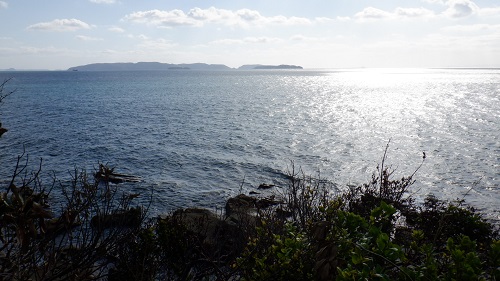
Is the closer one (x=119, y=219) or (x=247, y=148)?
(x=119, y=219)

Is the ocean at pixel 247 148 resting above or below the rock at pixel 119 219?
below

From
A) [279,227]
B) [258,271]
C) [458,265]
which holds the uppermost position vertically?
[458,265]

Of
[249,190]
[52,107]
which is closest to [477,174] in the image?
[249,190]

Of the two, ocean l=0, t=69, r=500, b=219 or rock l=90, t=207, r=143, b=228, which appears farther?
ocean l=0, t=69, r=500, b=219

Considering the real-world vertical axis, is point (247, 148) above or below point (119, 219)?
below

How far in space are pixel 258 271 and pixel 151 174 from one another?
29.1m

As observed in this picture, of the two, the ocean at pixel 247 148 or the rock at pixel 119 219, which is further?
the ocean at pixel 247 148

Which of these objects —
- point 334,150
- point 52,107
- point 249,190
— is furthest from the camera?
point 52,107

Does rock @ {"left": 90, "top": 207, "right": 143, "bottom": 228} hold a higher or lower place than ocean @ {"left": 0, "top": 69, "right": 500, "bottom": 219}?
higher

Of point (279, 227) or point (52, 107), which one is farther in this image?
point (52, 107)

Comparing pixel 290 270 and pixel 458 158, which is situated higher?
pixel 290 270

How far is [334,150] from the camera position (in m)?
45.5

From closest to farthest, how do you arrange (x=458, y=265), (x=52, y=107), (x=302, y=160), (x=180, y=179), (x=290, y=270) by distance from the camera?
1. (x=458, y=265)
2. (x=290, y=270)
3. (x=180, y=179)
4. (x=302, y=160)
5. (x=52, y=107)

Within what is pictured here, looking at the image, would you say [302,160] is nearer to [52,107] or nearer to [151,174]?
[151,174]
